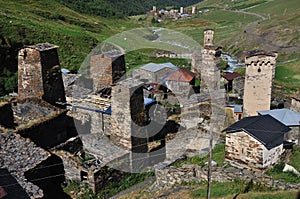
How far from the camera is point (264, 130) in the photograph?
40.2 feet

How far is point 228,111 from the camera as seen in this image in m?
20.1

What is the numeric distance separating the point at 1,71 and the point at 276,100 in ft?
72.9

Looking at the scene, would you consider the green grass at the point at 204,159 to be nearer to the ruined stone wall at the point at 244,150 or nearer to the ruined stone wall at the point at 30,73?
the ruined stone wall at the point at 244,150

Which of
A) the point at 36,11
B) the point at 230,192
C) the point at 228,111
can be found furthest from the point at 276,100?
the point at 36,11

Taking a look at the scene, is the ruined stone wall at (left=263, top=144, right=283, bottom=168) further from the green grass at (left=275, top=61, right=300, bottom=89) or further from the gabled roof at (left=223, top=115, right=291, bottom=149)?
the green grass at (left=275, top=61, right=300, bottom=89)

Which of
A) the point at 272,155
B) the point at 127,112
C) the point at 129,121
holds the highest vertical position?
the point at 127,112

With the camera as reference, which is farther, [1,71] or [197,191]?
[1,71]

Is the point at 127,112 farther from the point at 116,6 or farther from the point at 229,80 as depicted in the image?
the point at 116,6

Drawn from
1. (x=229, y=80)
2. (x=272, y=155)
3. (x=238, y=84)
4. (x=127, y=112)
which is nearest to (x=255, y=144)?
(x=272, y=155)

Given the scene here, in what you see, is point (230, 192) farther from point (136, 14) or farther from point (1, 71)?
point (136, 14)

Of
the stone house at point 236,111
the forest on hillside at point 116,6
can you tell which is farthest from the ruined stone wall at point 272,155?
the forest on hillside at point 116,6

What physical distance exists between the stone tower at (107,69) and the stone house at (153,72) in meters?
11.5

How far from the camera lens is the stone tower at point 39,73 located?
50.0 feet

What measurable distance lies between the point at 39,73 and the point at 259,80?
34.2 ft
